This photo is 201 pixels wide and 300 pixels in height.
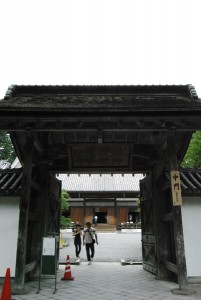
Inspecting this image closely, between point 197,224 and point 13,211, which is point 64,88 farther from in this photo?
point 197,224

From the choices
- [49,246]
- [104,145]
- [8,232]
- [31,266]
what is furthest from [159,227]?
[8,232]

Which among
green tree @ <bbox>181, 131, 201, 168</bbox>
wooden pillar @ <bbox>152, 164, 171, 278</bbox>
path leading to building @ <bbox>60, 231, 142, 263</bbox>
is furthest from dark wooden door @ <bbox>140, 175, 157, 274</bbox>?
green tree @ <bbox>181, 131, 201, 168</bbox>

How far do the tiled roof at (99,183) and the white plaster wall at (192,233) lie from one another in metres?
27.3

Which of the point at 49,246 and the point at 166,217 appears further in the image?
the point at 166,217

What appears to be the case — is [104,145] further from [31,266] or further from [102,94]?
[31,266]

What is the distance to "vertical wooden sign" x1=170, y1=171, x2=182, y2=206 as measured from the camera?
23.6ft

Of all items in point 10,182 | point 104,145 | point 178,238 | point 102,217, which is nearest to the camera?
point 178,238

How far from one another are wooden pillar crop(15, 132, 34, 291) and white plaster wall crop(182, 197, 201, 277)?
15.3 ft

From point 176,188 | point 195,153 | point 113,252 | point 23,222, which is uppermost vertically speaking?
point 195,153

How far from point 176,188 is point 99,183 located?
3042cm

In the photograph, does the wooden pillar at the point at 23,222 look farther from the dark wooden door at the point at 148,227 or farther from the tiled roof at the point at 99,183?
the tiled roof at the point at 99,183

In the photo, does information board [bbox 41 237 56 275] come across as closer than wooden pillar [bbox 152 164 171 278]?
Yes

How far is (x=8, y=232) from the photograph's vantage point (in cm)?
818

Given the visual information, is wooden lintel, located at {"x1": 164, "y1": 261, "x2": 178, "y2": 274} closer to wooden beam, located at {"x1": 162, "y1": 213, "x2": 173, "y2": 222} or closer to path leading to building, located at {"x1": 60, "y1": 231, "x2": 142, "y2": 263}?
wooden beam, located at {"x1": 162, "y1": 213, "x2": 173, "y2": 222}
